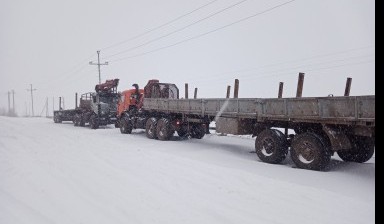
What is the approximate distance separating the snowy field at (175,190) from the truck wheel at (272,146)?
34cm

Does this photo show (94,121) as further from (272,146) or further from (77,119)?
(272,146)

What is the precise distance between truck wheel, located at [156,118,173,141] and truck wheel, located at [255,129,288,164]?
6.45 m

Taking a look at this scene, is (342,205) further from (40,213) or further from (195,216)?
(40,213)

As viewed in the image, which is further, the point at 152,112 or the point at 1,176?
the point at 152,112

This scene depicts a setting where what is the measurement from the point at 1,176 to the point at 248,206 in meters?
6.17

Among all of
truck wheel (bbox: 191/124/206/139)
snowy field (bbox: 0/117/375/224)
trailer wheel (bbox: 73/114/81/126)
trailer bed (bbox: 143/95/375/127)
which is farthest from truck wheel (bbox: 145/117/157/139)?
trailer wheel (bbox: 73/114/81/126)

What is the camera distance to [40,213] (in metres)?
5.20

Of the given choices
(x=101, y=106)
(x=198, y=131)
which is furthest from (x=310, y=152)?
(x=101, y=106)

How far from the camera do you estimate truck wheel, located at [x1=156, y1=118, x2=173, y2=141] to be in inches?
626

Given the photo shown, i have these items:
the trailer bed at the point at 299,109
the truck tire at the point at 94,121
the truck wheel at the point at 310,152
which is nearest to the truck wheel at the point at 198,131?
the trailer bed at the point at 299,109

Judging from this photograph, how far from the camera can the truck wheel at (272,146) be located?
9.93 m
